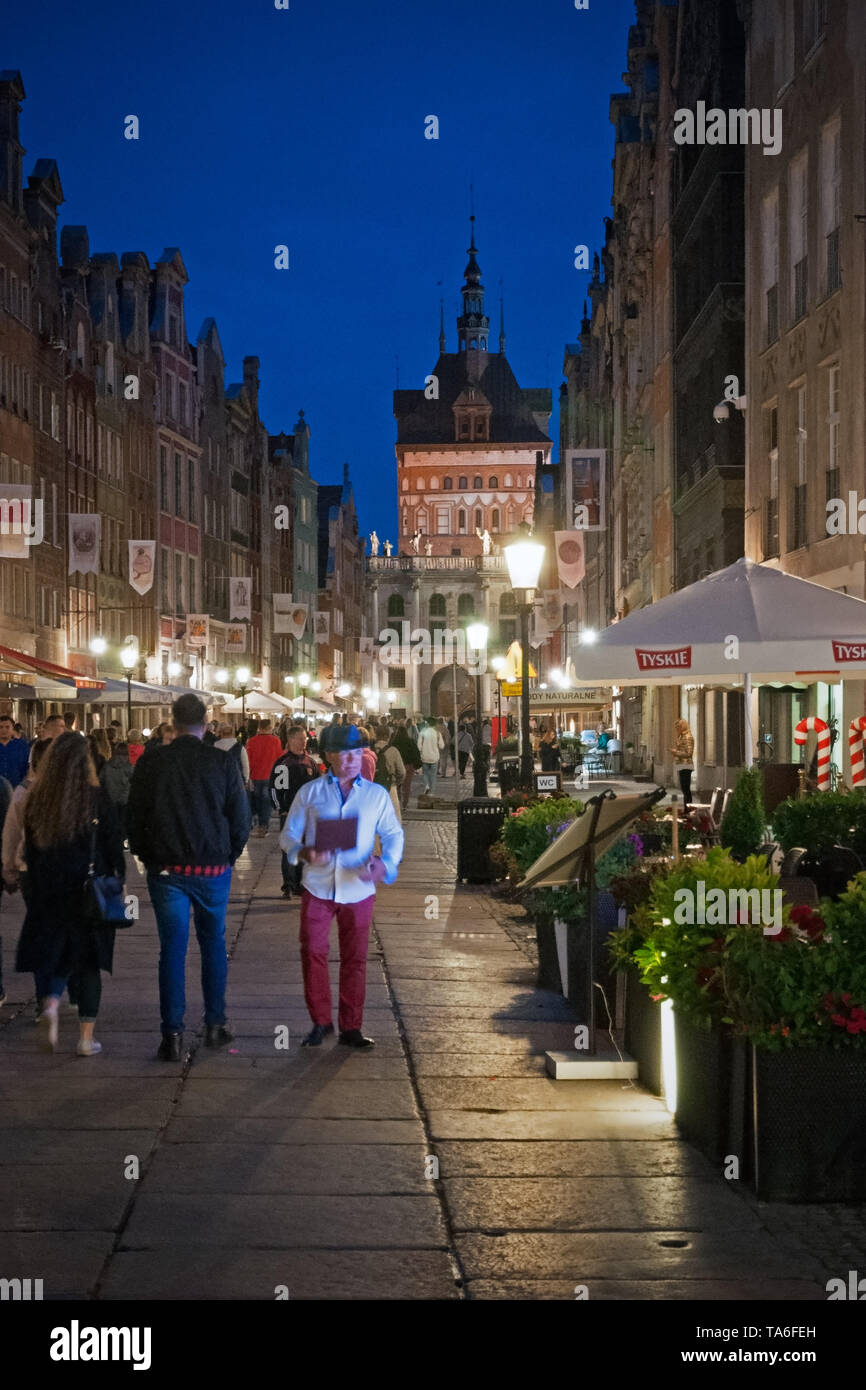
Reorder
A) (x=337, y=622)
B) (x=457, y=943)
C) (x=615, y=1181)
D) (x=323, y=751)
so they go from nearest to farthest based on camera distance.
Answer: (x=615, y=1181), (x=323, y=751), (x=457, y=943), (x=337, y=622)

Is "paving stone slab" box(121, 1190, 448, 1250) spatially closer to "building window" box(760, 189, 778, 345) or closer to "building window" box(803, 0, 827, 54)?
"building window" box(803, 0, 827, 54)

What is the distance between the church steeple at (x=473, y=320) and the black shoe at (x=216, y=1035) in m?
151

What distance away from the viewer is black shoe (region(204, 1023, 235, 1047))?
10.1 metres

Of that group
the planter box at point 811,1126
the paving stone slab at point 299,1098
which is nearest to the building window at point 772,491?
the paving stone slab at point 299,1098

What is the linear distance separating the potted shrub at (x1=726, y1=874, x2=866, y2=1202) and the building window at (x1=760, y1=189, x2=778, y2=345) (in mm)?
23642

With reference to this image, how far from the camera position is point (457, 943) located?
1484 cm

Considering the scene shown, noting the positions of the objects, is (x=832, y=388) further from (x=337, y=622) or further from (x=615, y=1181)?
(x=337, y=622)

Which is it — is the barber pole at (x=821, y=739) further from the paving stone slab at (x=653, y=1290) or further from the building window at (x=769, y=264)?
the paving stone slab at (x=653, y=1290)

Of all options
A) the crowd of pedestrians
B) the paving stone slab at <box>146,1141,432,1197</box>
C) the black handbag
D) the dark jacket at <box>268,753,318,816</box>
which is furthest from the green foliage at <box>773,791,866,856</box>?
the dark jacket at <box>268,753,318,816</box>

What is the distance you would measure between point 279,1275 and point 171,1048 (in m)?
3.93

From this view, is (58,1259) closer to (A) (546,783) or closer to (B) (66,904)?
(B) (66,904)

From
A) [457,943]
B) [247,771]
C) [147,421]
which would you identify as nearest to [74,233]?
[147,421]

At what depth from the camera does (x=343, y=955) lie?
33.4 feet

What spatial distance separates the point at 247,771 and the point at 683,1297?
892 inches
